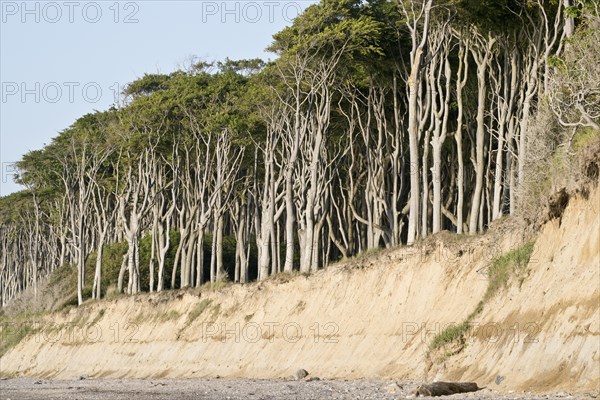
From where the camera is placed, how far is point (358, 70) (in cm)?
5294

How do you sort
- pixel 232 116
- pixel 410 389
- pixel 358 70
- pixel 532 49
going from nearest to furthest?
1. pixel 410 389
2. pixel 532 49
3. pixel 358 70
4. pixel 232 116

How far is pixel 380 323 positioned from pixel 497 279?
26.9 feet

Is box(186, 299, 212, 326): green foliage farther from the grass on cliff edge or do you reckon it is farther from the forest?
the grass on cliff edge

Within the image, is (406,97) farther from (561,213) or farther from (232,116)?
(561,213)

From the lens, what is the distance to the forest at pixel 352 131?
38938mm

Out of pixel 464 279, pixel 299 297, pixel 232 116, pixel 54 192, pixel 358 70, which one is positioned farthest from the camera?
pixel 54 192

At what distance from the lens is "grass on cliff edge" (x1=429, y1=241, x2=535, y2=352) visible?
32438 mm

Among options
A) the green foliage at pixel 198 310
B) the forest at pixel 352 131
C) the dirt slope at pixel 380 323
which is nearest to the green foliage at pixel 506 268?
the dirt slope at pixel 380 323

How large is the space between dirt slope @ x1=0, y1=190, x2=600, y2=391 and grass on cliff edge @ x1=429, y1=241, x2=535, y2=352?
505mm

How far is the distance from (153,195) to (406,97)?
20.4 meters

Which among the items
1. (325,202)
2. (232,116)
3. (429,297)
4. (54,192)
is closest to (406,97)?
(325,202)

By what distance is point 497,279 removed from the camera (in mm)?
33969

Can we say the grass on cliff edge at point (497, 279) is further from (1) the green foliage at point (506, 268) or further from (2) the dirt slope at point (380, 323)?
(2) the dirt slope at point (380, 323)

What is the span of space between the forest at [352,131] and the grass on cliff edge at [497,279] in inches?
59.4
